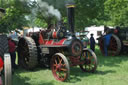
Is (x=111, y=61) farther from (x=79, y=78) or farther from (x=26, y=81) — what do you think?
(x=26, y=81)

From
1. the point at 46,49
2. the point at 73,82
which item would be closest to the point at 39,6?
the point at 46,49

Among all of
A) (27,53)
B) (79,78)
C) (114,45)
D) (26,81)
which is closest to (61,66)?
(79,78)

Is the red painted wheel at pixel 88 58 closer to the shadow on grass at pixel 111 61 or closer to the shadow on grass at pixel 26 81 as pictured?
the shadow on grass at pixel 111 61

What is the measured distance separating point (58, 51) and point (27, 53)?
4.87 ft

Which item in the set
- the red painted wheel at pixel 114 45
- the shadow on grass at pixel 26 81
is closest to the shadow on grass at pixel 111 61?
the red painted wheel at pixel 114 45

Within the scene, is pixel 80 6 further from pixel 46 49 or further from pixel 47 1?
pixel 46 49

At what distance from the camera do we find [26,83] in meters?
5.03

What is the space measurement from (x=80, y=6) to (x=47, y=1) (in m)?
1.73

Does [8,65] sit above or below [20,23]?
below

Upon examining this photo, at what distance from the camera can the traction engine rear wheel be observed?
243 inches

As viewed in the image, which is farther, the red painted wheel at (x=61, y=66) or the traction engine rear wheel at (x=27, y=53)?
the traction engine rear wheel at (x=27, y=53)

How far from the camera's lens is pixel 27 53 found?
682 cm

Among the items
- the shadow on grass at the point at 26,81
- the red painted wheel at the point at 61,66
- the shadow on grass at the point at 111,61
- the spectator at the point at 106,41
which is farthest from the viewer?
the spectator at the point at 106,41

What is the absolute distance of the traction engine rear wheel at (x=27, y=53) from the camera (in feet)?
20.3
